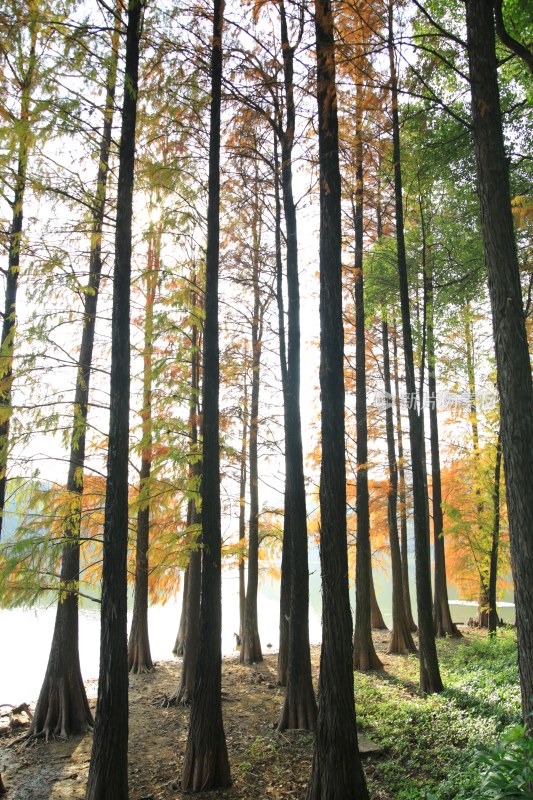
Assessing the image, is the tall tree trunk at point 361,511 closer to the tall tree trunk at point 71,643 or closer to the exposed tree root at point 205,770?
the tall tree trunk at point 71,643

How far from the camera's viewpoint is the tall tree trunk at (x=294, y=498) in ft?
24.5

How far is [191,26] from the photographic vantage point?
23.3 feet

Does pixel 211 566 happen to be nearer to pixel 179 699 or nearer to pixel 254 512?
pixel 179 699

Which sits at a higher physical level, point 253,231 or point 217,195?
point 253,231

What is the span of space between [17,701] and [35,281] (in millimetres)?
8176

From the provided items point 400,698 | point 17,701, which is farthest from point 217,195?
point 17,701

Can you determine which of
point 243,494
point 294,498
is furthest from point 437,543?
point 294,498

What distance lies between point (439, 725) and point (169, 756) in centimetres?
355

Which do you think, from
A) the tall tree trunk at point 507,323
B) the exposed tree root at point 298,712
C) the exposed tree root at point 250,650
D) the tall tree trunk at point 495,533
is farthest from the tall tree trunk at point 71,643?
the tall tree trunk at point 495,533

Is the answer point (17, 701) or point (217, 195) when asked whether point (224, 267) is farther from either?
point (17, 701)

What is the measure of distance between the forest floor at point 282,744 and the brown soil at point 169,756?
0.01 metres

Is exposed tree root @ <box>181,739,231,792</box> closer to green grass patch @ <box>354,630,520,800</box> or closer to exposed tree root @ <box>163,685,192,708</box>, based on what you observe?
green grass patch @ <box>354,630,520,800</box>

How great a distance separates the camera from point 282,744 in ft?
22.5

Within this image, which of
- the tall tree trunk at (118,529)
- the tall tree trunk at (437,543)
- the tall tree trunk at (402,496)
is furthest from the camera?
the tall tree trunk at (402,496)
